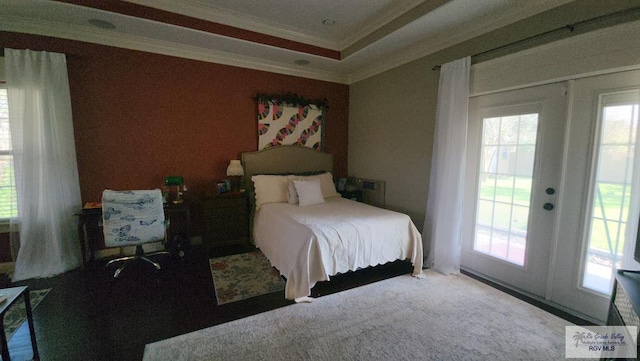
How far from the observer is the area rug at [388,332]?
5.54ft

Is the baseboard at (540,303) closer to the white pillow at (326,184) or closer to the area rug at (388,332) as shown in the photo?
the area rug at (388,332)

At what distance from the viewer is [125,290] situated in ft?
7.98

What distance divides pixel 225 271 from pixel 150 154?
177cm

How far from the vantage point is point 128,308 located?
7.11ft

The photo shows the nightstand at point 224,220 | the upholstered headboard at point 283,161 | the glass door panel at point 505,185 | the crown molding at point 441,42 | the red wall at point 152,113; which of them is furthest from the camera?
the upholstered headboard at point 283,161

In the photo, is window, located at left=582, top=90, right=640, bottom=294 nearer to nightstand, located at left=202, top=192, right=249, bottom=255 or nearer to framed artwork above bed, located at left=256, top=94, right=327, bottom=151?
framed artwork above bed, located at left=256, top=94, right=327, bottom=151

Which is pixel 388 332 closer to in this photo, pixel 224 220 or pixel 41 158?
pixel 224 220

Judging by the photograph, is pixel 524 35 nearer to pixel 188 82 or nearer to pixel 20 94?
pixel 188 82

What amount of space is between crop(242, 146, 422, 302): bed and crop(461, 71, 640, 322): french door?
85cm

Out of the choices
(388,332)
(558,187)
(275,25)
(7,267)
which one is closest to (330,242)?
(388,332)

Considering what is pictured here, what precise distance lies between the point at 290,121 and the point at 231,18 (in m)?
1.56

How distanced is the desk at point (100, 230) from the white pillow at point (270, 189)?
88 cm

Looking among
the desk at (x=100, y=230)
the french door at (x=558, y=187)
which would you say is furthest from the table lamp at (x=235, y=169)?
the french door at (x=558, y=187)

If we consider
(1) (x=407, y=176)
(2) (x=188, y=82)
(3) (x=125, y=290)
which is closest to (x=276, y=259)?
(3) (x=125, y=290)
